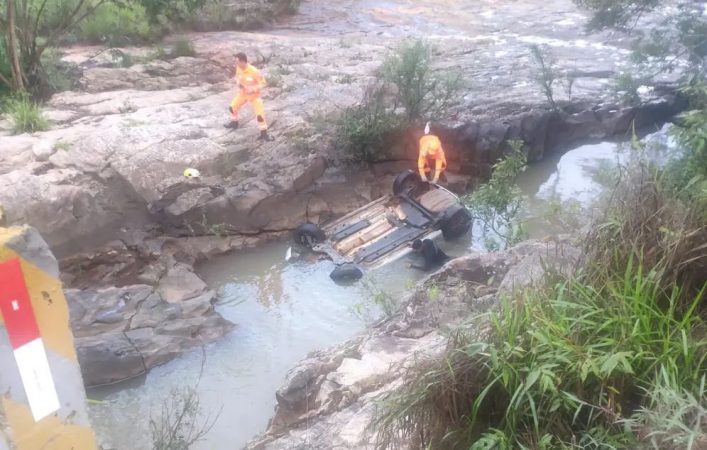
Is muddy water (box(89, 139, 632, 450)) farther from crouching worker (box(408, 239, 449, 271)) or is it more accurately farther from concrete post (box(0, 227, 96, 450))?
concrete post (box(0, 227, 96, 450))

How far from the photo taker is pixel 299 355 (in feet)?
25.2

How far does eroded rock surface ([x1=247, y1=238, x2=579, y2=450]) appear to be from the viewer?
385 cm

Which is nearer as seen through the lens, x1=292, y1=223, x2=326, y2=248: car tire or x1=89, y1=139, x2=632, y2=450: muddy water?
x1=89, y1=139, x2=632, y2=450: muddy water

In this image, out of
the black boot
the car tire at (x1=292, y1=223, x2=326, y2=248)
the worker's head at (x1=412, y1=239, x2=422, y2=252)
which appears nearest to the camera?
the worker's head at (x1=412, y1=239, x2=422, y2=252)

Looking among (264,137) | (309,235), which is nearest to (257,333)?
(309,235)

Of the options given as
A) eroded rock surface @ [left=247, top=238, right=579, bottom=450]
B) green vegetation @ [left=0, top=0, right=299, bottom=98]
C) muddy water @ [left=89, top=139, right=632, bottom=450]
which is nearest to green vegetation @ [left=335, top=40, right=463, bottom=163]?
muddy water @ [left=89, top=139, right=632, bottom=450]

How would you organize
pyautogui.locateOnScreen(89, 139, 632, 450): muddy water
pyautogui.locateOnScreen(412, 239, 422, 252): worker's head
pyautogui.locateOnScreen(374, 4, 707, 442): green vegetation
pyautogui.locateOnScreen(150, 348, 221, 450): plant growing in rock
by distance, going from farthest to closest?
pyautogui.locateOnScreen(412, 239, 422, 252): worker's head
pyautogui.locateOnScreen(89, 139, 632, 450): muddy water
pyautogui.locateOnScreen(150, 348, 221, 450): plant growing in rock
pyautogui.locateOnScreen(374, 4, 707, 442): green vegetation

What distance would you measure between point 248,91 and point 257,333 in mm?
4613

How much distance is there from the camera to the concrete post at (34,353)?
227 centimetres

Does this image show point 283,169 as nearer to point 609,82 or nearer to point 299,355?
point 299,355

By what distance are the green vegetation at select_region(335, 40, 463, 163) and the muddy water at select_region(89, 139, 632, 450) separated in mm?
2422

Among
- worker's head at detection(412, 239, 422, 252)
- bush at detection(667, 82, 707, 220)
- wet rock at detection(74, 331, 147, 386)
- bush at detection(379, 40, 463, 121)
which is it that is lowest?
wet rock at detection(74, 331, 147, 386)

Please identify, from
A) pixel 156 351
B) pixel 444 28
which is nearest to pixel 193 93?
pixel 156 351

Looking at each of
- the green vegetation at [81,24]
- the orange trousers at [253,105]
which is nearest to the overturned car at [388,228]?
the orange trousers at [253,105]
